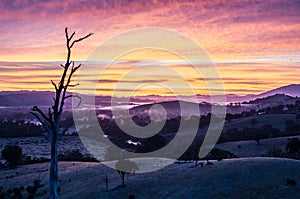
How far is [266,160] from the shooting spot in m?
37.4

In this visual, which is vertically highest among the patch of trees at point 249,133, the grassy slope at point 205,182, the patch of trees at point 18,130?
the patch of trees at point 18,130

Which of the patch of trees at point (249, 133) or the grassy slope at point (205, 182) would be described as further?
the patch of trees at point (249, 133)

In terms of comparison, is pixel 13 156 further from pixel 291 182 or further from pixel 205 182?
pixel 291 182

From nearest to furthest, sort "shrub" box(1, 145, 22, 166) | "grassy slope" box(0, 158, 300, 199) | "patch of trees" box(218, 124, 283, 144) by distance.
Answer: "grassy slope" box(0, 158, 300, 199) < "shrub" box(1, 145, 22, 166) < "patch of trees" box(218, 124, 283, 144)

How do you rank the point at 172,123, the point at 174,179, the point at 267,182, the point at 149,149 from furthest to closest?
the point at 172,123 → the point at 149,149 → the point at 174,179 → the point at 267,182

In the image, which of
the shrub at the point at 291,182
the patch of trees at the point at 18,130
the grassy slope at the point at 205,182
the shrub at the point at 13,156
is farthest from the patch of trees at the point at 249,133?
the patch of trees at the point at 18,130

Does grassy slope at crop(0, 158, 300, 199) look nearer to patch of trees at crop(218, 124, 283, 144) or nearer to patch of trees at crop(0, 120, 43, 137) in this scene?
patch of trees at crop(218, 124, 283, 144)

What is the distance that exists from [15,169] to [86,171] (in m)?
17.0

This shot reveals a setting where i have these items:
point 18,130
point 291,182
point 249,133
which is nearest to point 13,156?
point 291,182

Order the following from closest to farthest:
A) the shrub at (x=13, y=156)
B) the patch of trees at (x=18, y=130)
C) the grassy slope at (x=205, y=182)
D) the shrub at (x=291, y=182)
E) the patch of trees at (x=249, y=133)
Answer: the shrub at (x=291, y=182) < the grassy slope at (x=205, y=182) < the shrub at (x=13, y=156) < the patch of trees at (x=249, y=133) < the patch of trees at (x=18, y=130)

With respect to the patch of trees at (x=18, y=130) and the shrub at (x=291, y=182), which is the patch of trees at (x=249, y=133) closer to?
the shrub at (x=291, y=182)

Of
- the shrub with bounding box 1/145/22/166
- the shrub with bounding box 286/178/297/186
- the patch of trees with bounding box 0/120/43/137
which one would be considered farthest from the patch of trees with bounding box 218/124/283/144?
the patch of trees with bounding box 0/120/43/137

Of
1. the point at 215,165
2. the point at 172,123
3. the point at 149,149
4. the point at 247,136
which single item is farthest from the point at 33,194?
the point at 172,123

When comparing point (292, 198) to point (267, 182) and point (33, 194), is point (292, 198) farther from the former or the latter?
point (33, 194)
